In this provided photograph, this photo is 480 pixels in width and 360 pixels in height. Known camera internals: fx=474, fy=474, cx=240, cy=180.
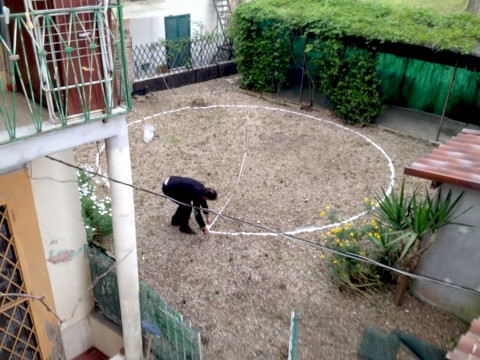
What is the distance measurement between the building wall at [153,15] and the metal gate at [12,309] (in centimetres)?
1175

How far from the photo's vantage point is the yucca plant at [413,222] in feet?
19.3

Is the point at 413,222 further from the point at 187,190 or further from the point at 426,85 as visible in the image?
the point at 426,85

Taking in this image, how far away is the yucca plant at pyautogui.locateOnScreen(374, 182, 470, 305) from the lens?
5.89 m

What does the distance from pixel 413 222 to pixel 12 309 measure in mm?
4861

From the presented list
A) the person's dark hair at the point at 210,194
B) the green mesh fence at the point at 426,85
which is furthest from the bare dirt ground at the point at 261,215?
the green mesh fence at the point at 426,85

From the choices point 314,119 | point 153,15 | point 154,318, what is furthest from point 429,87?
point 154,318

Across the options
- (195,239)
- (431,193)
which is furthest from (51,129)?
(431,193)

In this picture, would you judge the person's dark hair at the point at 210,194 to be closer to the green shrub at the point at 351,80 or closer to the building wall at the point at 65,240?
the building wall at the point at 65,240

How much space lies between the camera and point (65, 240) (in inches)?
210

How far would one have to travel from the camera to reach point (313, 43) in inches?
508

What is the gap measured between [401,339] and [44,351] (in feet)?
13.9

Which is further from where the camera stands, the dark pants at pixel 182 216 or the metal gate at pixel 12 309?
the dark pants at pixel 182 216

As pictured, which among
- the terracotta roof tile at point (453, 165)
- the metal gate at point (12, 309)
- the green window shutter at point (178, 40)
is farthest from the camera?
the green window shutter at point (178, 40)

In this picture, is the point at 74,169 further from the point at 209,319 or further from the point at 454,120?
the point at 454,120
